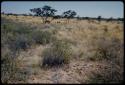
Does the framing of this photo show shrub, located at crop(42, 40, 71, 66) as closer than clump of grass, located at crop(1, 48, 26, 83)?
No

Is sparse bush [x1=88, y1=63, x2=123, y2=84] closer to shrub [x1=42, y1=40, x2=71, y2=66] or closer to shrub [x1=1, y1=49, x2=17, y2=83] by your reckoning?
shrub [x1=42, y1=40, x2=71, y2=66]

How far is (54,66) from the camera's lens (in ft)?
19.1

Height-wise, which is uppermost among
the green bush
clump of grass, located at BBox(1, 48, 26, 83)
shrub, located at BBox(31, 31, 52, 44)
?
clump of grass, located at BBox(1, 48, 26, 83)

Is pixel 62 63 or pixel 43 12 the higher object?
pixel 62 63

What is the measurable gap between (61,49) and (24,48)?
5.62ft

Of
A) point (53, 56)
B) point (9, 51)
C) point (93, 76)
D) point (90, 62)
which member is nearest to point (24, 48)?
point (9, 51)

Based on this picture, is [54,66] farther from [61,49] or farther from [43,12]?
[43,12]

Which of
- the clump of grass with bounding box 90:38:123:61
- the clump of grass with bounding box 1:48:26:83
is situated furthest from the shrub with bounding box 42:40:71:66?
the clump of grass with bounding box 90:38:123:61

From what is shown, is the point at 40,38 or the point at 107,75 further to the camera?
the point at 40,38

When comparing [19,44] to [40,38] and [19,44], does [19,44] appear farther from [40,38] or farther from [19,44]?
[40,38]

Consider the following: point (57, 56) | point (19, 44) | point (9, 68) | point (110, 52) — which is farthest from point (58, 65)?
point (19, 44)

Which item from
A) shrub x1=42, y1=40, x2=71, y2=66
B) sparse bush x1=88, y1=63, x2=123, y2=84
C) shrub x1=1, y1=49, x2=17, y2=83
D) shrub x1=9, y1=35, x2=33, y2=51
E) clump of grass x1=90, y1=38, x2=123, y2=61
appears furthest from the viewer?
shrub x1=9, y1=35, x2=33, y2=51

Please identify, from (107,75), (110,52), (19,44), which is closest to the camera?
(107,75)

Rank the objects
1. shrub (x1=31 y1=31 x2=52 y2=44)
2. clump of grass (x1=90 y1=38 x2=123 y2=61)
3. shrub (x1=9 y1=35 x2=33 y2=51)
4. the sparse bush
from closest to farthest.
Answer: the sparse bush
clump of grass (x1=90 y1=38 x2=123 y2=61)
shrub (x1=9 y1=35 x2=33 y2=51)
shrub (x1=31 y1=31 x2=52 y2=44)
